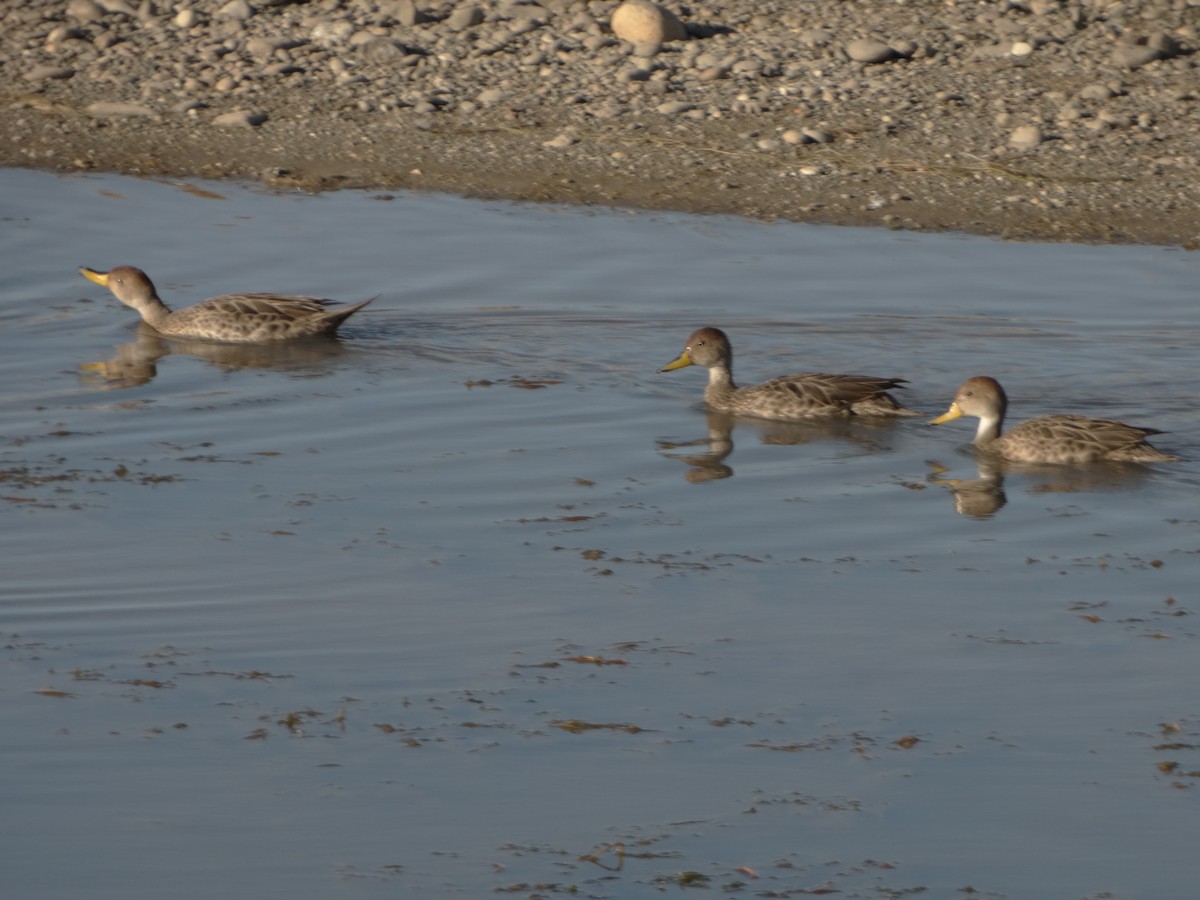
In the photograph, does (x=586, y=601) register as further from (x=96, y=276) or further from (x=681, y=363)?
(x=96, y=276)

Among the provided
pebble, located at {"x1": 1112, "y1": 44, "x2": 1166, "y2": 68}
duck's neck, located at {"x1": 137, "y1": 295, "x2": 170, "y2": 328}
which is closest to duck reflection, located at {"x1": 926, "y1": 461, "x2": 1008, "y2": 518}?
duck's neck, located at {"x1": 137, "y1": 295, "x2": 170, "y2": 328}

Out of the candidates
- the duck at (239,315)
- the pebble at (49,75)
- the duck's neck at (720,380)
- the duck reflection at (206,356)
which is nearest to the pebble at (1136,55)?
the duck's neck at (720,380)

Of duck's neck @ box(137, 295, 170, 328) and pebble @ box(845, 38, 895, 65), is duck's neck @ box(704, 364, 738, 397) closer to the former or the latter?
duck's neck @ box(137, 295, 170, 328)

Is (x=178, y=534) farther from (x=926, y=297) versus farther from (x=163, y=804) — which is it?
(x=926, y=297)

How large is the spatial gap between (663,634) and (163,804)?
7.80 feet

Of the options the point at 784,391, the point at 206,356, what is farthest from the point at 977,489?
the point at 206,356

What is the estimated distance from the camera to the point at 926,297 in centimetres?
1470

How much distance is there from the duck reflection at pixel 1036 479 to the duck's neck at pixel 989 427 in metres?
0.25

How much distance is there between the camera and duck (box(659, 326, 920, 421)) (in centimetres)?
1225

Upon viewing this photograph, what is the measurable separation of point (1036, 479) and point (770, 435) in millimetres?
1697

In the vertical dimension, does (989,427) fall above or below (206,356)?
below

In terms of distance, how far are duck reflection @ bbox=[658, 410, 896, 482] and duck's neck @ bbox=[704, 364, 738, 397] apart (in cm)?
23

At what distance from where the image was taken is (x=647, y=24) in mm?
20562

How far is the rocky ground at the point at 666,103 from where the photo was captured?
17906mm
